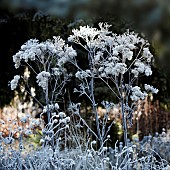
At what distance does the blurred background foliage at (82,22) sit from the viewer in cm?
37

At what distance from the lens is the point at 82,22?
→ 490cm

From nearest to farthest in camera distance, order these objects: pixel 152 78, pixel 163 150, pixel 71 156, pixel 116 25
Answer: pixel 71 156 < pixel 163 150 < pixel 116 25 < pixel 152 78

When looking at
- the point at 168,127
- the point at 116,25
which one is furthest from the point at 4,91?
the point at 168,127

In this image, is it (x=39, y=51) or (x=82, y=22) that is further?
(x=82, y=22)

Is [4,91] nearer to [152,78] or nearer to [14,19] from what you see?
[14,19]

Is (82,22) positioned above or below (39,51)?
above

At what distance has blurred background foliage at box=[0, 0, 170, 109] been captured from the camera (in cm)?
37

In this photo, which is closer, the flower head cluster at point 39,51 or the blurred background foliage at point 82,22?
the blurred background foliage at point 82,22

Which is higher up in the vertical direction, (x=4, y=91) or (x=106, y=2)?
(x=4, y=91)

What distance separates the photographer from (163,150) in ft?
14.7

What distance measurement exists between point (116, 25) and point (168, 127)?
2142mm

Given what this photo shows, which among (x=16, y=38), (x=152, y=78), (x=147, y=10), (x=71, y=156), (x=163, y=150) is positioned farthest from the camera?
(x=16, y=38)

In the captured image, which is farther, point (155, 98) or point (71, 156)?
point (155, 98)

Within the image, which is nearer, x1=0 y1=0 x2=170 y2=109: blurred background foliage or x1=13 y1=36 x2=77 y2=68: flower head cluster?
x1=0 y1=0 x2=170 y2=109: blurred background foliage
